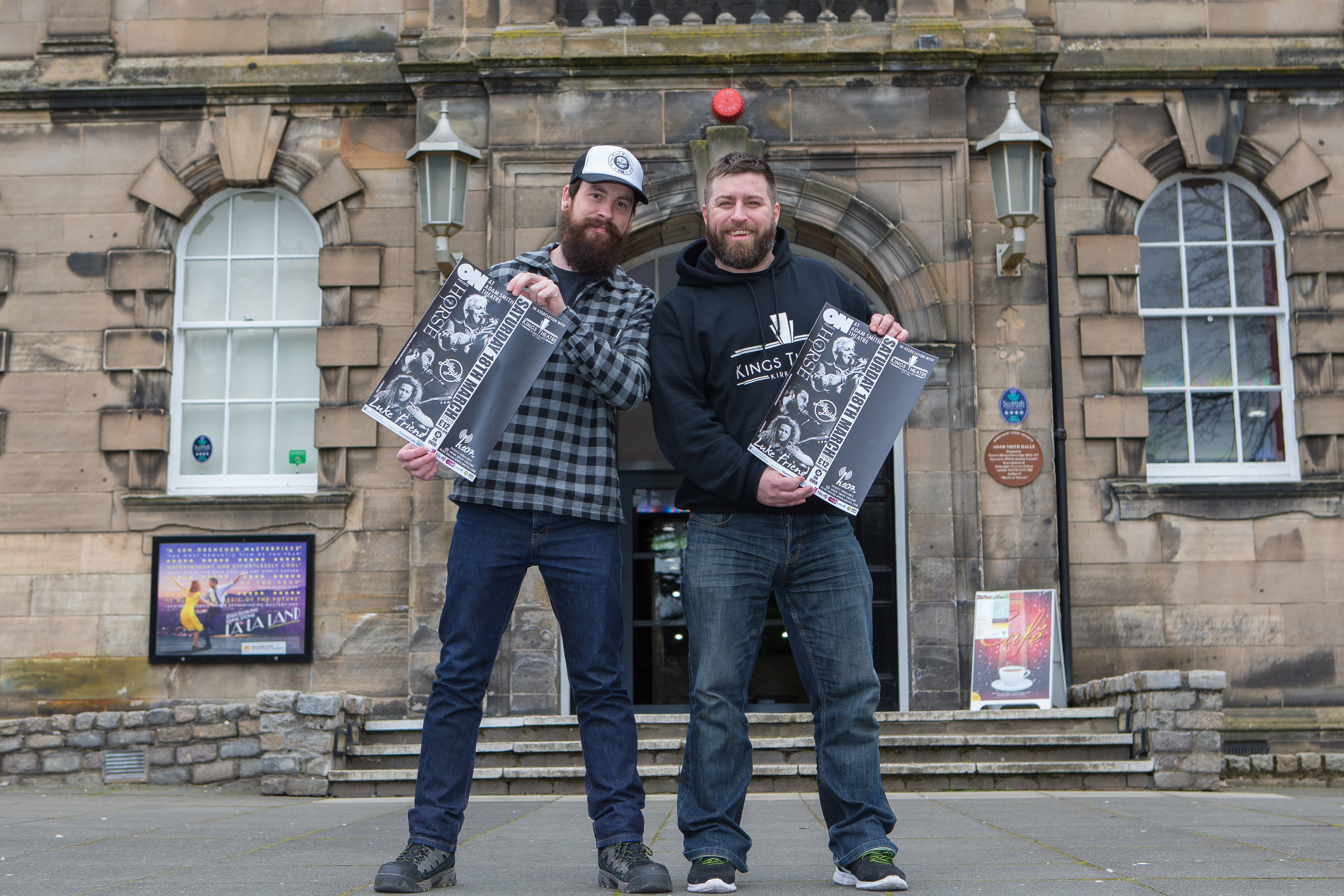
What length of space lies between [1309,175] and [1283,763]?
4730 millimetres

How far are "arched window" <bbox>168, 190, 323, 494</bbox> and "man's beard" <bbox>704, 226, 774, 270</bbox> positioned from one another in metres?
7.17

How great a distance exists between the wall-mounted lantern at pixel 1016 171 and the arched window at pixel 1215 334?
153cm

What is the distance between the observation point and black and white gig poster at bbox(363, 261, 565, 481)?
3.57m

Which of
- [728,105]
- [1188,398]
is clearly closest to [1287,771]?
[1188,398]

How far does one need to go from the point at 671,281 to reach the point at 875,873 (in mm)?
7640

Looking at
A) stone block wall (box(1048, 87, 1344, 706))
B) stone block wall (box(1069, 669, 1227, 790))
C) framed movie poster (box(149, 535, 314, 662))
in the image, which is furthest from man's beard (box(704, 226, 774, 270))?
framed movie poster (box(149, 535, 314, 662))

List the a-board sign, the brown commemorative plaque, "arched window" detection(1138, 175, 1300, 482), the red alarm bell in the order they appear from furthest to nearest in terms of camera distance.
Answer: "arched window" detection(1138, 175, 1300, 482), the red alarm bell, the brown commemorative plaque, the a-board sign

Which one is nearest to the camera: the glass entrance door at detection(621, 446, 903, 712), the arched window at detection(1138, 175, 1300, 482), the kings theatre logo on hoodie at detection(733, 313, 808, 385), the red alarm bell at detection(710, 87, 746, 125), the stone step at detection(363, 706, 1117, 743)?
the kings theatre logo on hoodie at detection(733, 313, 808, 385)

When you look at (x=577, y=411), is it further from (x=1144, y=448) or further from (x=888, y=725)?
(x=1144, y=448)

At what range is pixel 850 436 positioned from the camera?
3.59 meters

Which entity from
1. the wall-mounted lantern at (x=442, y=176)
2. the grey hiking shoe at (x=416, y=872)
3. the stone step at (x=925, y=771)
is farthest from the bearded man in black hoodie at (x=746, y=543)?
the wall-mounted lantern at (x=442, y=176)

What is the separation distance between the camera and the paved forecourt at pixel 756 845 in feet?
11.1

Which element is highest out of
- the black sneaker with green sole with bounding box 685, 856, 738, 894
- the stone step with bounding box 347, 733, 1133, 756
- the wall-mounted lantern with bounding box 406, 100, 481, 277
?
the wall-mounted lantern with bounding box 406, 100, 481, 277

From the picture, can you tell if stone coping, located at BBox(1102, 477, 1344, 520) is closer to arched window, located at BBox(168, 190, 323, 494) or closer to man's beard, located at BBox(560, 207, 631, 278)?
arched window, located at BBox(168, 190, 323, 494)
